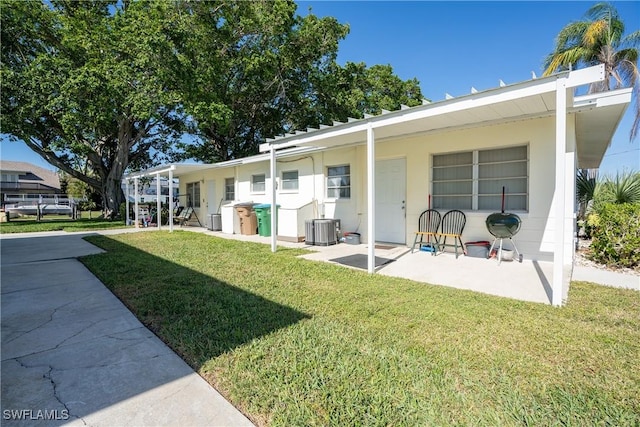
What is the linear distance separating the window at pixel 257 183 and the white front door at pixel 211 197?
298 cm

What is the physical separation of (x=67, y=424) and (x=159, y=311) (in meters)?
1.81

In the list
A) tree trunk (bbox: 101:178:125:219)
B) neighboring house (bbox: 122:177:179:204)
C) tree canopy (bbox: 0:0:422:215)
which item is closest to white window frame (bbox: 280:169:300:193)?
neighboring house (bbox: 122:177:179:204)

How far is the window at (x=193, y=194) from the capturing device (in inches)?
610

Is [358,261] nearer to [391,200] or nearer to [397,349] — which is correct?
[391,200]

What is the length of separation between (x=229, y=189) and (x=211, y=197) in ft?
4.52

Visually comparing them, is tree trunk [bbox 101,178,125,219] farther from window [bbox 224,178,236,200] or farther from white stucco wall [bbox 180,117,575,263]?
white stucco wall [bbox 180,117,575,263]

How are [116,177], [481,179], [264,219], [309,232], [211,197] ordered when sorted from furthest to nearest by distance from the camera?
[116,177] → [211,197] → [264,219] → [309,232] → [481,179]

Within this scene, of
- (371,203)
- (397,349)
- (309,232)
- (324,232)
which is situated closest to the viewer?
(397,349)

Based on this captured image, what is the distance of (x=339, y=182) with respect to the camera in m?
9.01

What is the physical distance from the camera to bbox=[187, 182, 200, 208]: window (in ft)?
50.9

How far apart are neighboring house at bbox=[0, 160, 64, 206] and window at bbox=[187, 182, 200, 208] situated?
79.7ft

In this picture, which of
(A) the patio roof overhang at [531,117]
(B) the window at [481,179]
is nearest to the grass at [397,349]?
(A) the patio roof overhang at [531,117]

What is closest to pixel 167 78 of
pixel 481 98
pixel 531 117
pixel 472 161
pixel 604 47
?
pixel 472 161

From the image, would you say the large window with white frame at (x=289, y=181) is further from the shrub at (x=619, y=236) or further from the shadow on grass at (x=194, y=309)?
the shrub at (x=619, y=236)
